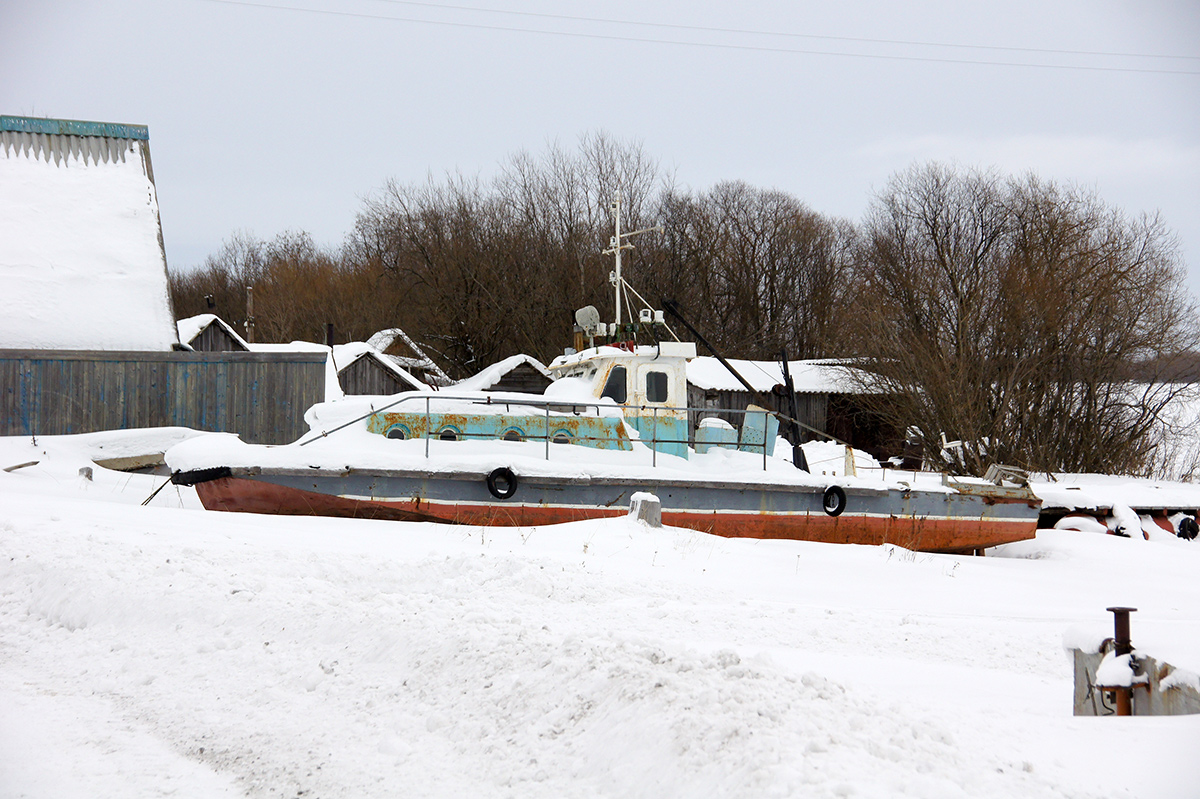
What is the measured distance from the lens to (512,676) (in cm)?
402

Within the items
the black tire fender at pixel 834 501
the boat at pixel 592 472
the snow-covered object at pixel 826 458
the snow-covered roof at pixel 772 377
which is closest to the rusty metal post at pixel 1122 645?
the boat at pixel 592 472

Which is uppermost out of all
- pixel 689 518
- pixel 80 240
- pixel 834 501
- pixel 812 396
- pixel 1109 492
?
pixel 80 240

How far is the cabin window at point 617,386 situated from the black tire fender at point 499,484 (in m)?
2.42

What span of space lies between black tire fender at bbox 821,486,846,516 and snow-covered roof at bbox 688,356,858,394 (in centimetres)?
1563

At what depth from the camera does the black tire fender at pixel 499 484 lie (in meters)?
→ 9.94

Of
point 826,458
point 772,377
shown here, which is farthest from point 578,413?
point 772,377

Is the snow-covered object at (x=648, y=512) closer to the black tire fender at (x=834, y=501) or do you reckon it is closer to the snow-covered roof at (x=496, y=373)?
the black tire fender at (x=834, y=501)

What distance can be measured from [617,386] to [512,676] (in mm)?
8093

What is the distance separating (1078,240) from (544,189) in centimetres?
1711

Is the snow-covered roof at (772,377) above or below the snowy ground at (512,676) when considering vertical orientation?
above

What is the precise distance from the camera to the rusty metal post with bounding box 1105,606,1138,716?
328cm

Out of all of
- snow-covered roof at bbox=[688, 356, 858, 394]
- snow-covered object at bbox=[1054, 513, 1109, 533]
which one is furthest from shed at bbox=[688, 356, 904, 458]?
snow-covered object at bbox=[1054, 513, 1109, 533]

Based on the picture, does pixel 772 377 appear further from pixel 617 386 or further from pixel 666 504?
pixel 666 504

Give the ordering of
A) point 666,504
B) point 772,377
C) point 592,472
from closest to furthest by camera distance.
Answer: point 592,472 < point 666,504 < point 772,377
